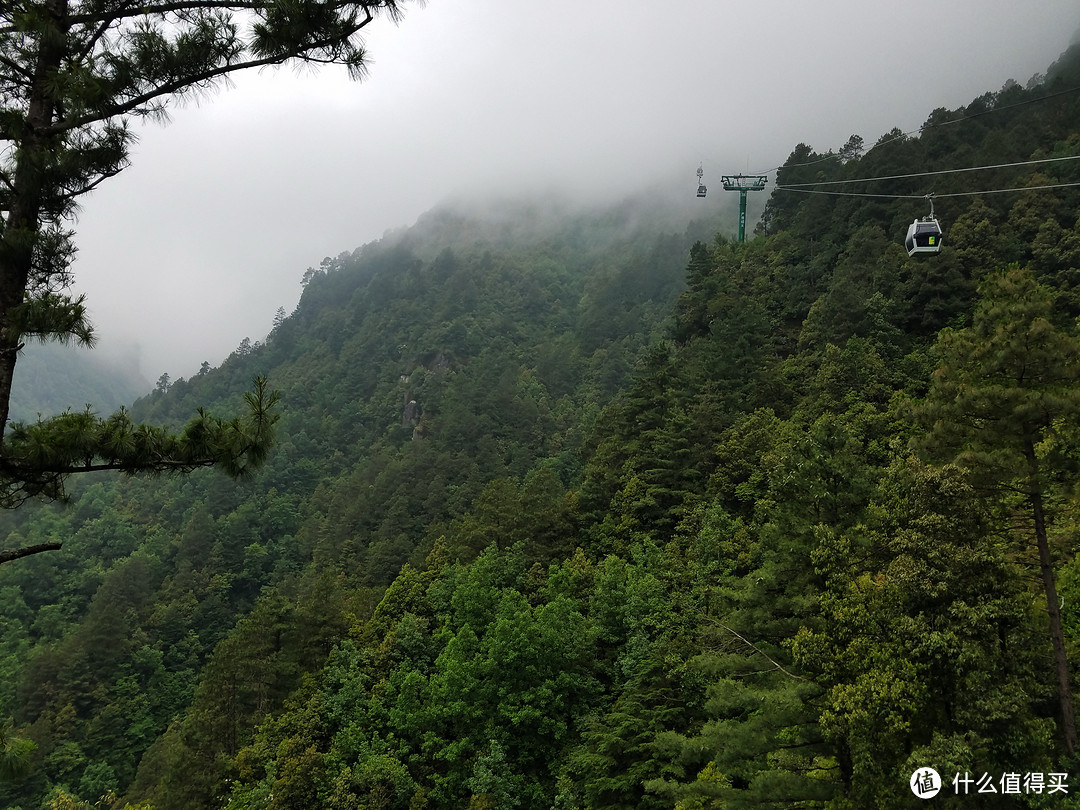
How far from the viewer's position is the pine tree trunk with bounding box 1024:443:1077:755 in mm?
8688

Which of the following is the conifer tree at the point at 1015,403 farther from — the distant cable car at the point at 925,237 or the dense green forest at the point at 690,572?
the distant cable car at the point at 925,237

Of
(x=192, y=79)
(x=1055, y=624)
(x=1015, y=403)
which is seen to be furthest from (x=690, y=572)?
(x=192, y=79)

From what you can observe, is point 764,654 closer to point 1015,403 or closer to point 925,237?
point 1015,403

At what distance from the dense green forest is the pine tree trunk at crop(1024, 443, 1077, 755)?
5 cm

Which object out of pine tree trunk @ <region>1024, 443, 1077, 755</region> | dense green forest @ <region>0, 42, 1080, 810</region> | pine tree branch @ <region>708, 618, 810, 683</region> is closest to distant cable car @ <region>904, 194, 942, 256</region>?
dense green forest @ <region>0, 42, 1080, 810</region>

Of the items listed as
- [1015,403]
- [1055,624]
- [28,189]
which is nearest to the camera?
[28,189]

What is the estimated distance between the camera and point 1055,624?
30.5ft

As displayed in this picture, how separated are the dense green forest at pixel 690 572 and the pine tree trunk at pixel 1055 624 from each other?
0.18ft

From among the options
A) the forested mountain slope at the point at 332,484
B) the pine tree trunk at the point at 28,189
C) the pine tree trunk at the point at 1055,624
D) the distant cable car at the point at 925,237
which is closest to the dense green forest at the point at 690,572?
the pine tree trunk at the point at 1055,624

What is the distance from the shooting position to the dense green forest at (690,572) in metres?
8.92

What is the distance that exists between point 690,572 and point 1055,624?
12.3 metres

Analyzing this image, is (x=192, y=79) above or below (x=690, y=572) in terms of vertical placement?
above

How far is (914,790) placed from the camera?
791cm

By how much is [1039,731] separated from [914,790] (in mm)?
1684
